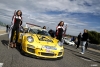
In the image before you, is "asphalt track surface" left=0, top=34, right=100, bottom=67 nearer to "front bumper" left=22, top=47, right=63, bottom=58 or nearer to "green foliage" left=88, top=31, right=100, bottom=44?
"front bumper" left=22, top=47, right=63, bottom=58

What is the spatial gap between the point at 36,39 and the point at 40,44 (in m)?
0.49

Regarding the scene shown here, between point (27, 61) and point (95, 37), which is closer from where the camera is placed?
point (27, 61)

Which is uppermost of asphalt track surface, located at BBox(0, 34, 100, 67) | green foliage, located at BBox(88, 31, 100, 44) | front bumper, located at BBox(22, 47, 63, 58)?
front bumper, located at BBox(22, 47, 63, 58)

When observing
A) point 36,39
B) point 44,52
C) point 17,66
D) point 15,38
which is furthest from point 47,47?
point 15,38

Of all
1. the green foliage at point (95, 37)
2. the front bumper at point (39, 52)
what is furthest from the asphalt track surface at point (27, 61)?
the green foliage at point (95, 37)

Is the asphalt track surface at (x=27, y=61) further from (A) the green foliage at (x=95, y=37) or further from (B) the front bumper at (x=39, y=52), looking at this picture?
(A) the green foliage at (x=95, y=37)

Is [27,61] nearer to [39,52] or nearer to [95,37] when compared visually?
[39,52]

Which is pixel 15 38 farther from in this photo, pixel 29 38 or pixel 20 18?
pixel 29 38

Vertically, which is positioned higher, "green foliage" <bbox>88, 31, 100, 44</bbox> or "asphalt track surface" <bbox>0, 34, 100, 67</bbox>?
"asphalt track surface" <bbox>0, 34, 100, 67</bbox>

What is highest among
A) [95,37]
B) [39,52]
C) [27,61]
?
[39,52]

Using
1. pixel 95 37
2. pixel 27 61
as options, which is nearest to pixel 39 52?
pixel 27 61

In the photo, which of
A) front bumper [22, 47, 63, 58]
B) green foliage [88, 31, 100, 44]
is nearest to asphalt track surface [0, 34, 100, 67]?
front bumper [22, 47, 63, 58]

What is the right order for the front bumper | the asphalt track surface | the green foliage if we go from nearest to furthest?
the asphalt track surface < the front bumper < the green foliage

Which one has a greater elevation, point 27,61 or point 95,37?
point 27,61
